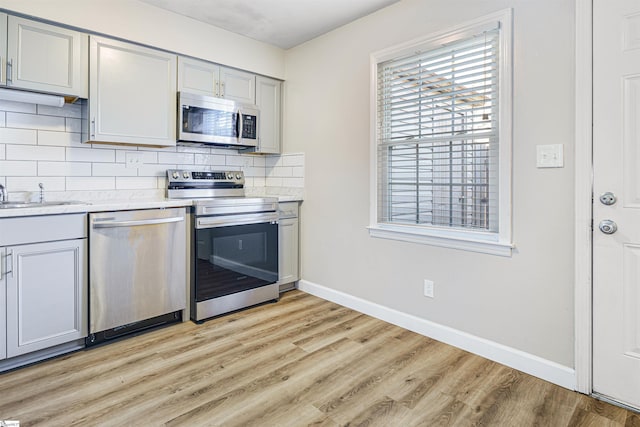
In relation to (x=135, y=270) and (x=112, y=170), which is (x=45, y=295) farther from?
(x=112, y=170)

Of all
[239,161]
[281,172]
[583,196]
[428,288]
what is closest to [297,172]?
[281,172]

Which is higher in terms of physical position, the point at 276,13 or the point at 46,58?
the point at 276,13

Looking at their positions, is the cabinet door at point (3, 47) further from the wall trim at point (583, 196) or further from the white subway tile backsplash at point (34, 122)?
the wall trim at point (583, 196)

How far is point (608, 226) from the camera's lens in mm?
1812

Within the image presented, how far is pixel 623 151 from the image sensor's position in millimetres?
1774

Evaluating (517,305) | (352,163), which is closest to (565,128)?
(517,305)

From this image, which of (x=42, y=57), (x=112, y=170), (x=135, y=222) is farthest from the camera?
(x=112, y=170)

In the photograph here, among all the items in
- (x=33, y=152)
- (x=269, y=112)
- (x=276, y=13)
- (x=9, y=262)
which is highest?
(x=276, y=13)

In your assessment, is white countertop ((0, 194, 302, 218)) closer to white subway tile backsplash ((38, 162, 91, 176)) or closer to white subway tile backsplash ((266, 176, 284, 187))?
white subway tile backsplash ((38, 162, 91, 176))

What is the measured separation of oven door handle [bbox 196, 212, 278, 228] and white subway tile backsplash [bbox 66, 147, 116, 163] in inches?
35.9

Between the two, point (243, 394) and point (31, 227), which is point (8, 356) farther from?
point (243, 394)

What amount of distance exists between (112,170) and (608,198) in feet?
10.8

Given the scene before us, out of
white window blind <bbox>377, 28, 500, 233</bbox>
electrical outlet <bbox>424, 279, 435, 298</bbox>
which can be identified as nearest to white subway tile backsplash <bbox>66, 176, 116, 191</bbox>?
white window blind <bbox>377, 28, 500, 233</bbox>

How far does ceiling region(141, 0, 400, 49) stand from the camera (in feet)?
9.16
